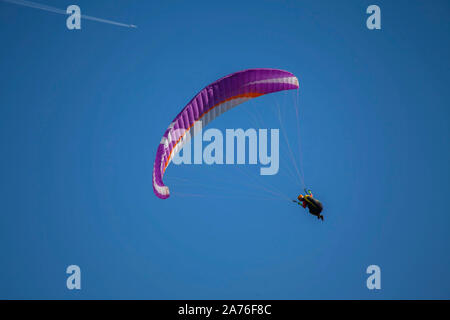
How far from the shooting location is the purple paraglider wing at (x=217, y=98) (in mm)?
12453

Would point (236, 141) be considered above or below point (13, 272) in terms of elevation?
above

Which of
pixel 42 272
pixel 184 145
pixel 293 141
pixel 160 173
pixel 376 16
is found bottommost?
pixel 42 272

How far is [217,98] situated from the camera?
1305cm

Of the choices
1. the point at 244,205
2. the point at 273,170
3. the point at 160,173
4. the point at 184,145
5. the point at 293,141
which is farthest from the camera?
the point at 244,205

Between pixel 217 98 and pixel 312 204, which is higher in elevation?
pixel 217 98

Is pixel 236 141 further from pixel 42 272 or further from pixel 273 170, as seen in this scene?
pixel 42 272

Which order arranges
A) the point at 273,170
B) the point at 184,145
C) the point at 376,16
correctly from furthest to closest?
the point at 376,16, the point at 273,170, the point at 184,145

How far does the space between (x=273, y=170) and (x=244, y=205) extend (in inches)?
2452

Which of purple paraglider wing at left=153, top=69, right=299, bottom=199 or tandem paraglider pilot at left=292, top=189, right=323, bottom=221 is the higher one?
purple paraglider wing at left=153, top=69, right=299, bottom=199

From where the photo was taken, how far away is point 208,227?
66062mm

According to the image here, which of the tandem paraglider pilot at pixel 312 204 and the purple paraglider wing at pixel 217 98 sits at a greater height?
the purple paraglider wing at pixel 217 98

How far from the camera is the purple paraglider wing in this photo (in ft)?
40.9
